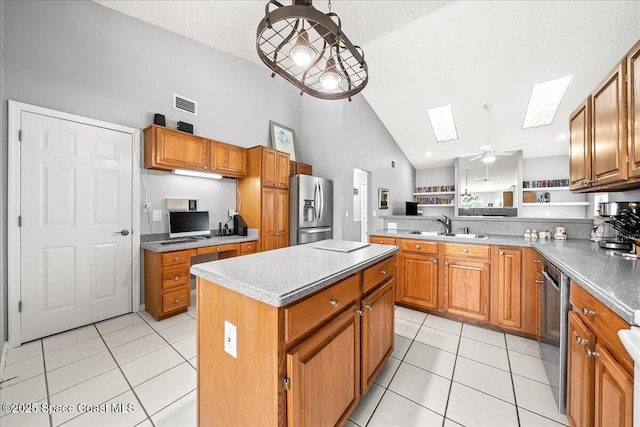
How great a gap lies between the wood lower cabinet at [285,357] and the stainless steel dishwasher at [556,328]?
1.13 meters

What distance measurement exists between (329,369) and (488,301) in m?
2.06

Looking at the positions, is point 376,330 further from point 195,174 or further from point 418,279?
point 195,174

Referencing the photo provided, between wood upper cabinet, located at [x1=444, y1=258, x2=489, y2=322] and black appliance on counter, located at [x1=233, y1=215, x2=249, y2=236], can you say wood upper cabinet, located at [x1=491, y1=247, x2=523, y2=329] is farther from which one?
black appliance on counter, located at [x1=233, y1=215, x2=249, y2=236]

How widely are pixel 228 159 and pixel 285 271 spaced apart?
285 centimetres

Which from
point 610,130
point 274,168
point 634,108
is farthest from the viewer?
point 274,168

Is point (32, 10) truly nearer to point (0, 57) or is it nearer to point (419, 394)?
point (0, 57)

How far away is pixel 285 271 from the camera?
3.84ft

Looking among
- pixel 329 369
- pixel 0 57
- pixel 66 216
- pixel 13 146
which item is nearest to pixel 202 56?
pixel 0 57

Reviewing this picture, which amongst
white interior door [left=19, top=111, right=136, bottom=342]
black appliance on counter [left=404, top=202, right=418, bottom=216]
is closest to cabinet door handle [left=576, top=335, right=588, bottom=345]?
white interior door [left=19, top=111, right=136, bottom=342]

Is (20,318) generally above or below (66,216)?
below

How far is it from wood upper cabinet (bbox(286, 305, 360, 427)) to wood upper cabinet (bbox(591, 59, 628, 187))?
1.79m

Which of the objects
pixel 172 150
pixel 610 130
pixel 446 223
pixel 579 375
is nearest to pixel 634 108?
pixel 610 130

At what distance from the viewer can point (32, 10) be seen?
7.38ft

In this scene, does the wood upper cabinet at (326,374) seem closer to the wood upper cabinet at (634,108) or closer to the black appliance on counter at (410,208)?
the wood upper cabinet at (634,108)
